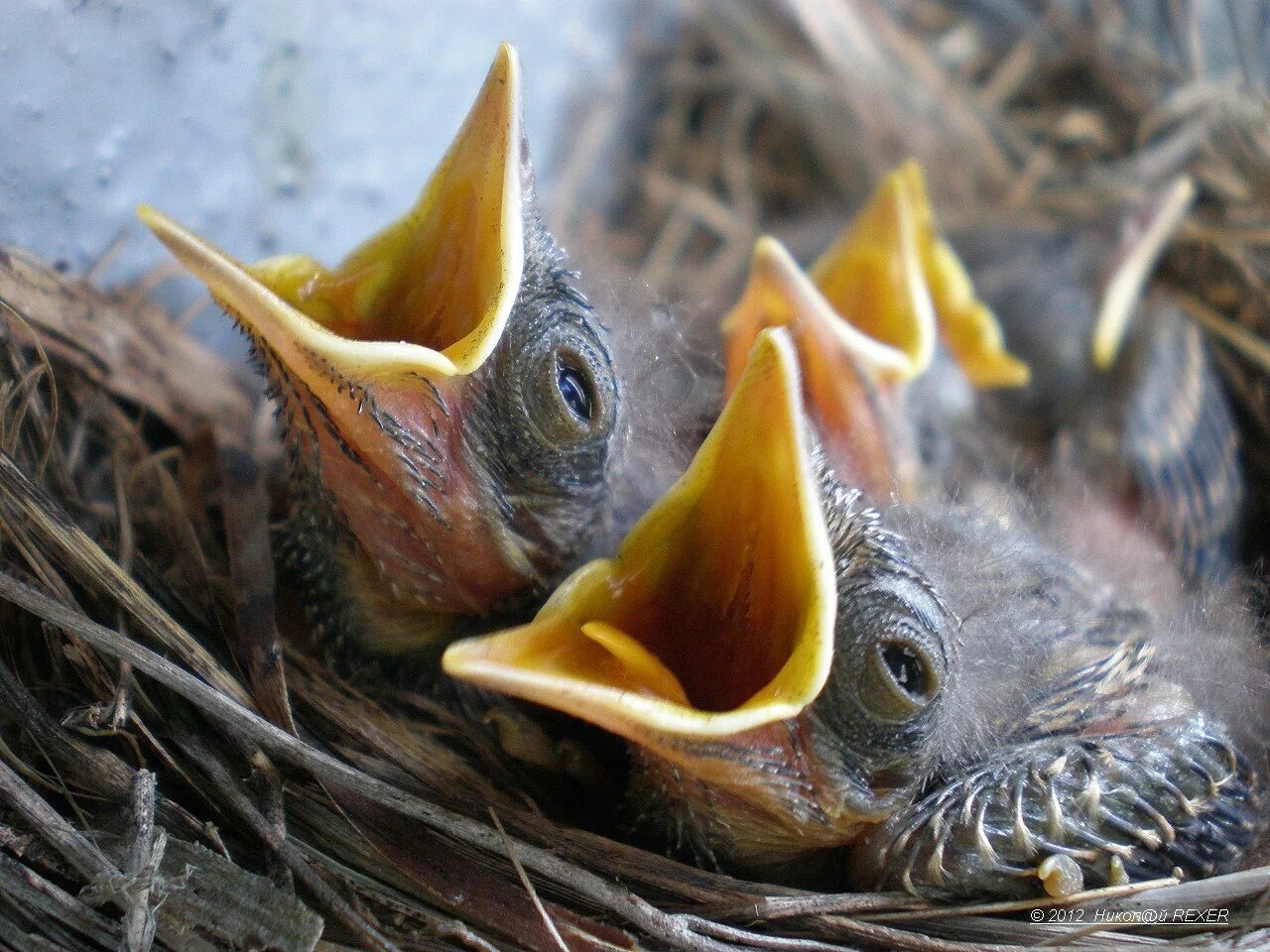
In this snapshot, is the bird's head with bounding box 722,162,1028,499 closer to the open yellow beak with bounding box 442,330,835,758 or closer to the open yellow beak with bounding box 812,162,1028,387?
the open yellow beak with bounding box 812,162,1028,387

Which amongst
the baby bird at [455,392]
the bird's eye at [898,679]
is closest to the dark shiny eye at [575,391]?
the baby bird at [455,392]

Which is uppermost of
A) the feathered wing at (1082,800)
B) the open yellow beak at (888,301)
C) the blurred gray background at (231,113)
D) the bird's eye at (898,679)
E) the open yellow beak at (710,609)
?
the blurred gray background at (231,113)

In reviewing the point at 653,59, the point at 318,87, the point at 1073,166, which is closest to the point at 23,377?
the point at 318,87

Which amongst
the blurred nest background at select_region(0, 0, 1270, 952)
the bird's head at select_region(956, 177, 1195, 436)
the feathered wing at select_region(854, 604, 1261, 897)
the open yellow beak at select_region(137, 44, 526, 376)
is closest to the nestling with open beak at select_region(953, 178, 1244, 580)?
the bird's head at select_region(956, 177, 1195, 436)

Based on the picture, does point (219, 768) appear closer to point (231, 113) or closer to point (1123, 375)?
point (231, 113)

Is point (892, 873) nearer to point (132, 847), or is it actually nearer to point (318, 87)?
point (132, 847)

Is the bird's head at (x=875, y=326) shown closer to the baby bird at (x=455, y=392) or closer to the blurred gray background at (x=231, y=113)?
the baby bird at (x=455, y=392)
